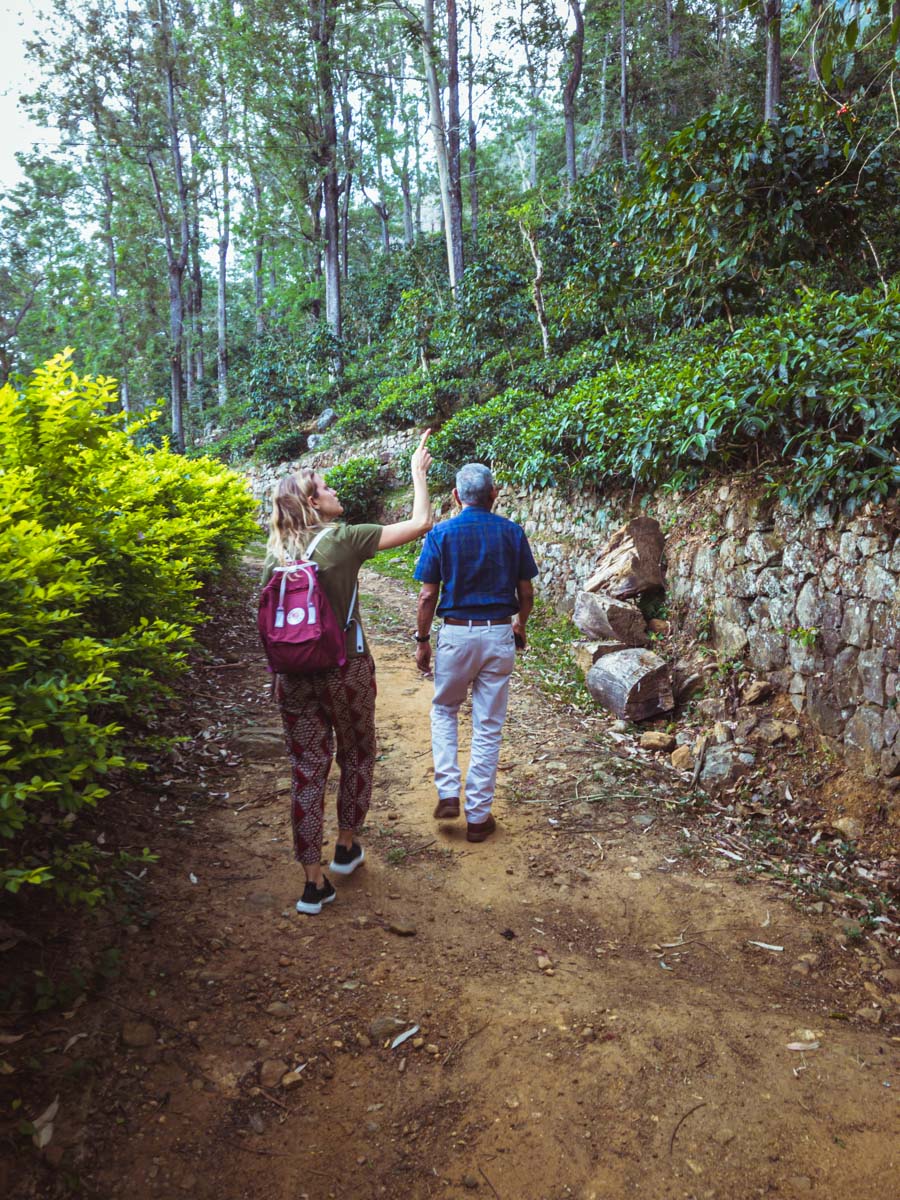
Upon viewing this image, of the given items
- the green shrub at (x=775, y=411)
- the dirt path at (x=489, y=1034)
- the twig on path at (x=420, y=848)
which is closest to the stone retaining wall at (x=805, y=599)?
the green shrub at (x=775, y=411)

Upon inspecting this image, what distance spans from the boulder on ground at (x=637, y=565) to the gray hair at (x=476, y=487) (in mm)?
2800

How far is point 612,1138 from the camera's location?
6.86 ft

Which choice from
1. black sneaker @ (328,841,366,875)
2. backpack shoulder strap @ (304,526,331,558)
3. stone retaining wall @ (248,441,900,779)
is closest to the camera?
backpack shoulder strap @ (304,526,331,558)

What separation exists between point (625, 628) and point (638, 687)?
0.81 metres

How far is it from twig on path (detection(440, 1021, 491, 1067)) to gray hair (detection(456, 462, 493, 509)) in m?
2.34

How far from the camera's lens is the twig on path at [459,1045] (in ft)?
7.76

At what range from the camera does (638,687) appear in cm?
532

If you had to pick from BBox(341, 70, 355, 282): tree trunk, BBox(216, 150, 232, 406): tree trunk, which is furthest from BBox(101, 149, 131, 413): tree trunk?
BBox(341, 70, 355, 282): tree trunk

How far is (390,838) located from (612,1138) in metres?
1.91

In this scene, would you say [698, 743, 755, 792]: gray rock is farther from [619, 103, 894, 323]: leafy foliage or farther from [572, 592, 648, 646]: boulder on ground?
[619, 103, 894, 323]: leafy foliage

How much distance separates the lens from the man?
3658 mm

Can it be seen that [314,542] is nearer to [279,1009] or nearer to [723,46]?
[279,1009]

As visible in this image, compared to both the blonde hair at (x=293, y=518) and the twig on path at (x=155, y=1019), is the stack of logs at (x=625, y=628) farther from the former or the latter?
the twig on path at (x=155, y=1019)

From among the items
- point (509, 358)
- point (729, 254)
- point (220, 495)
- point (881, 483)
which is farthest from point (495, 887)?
point (509, 358)
